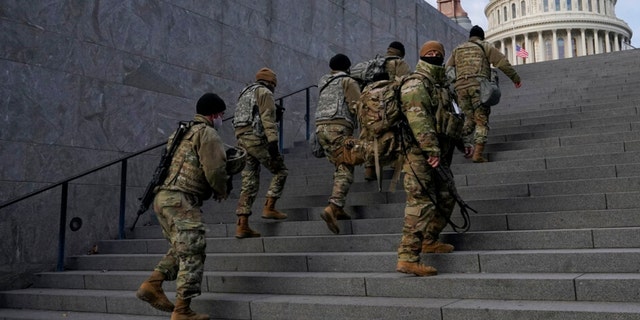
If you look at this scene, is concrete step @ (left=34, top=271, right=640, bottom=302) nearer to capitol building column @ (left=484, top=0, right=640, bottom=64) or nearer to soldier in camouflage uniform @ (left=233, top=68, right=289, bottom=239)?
soldier in camouflage uniform @ (left=233, top=68, right=289, bottom=239)

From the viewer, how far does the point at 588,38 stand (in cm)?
8825

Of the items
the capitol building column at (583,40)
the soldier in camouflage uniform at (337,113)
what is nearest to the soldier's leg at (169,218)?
the soldier in camouflage uniform at (337,113)

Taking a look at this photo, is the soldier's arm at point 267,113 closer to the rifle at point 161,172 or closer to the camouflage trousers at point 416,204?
the rifle at point 161,172

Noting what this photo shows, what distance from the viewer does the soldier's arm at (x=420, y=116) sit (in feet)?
16.2

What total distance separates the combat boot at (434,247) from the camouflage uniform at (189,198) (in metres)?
1.83

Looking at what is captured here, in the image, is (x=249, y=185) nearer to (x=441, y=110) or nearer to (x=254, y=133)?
(x=254, y=133)

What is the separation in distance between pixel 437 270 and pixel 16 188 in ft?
17.6

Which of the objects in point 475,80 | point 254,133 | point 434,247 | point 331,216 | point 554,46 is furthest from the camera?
point 554,46

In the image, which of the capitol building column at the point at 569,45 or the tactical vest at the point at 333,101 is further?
the capitol building column at the point at 569,45

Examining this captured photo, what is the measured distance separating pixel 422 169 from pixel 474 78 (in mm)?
3524

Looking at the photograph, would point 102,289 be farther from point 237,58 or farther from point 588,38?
point 588,38

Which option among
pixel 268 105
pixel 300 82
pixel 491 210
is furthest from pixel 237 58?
pixel 491 210

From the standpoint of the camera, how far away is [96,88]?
28.1ft

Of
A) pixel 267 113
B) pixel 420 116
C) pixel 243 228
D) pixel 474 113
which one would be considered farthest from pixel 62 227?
pixel 474 113
